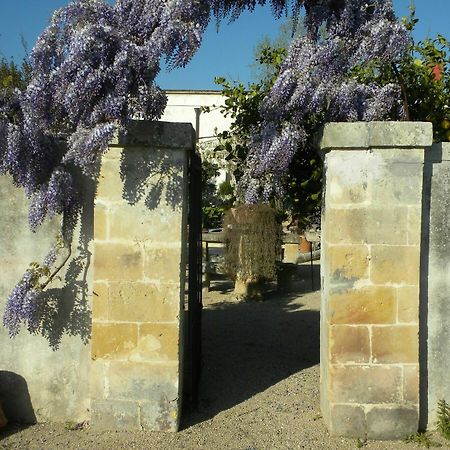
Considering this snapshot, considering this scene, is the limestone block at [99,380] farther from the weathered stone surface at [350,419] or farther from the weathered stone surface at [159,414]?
the weathered stone surface at [350,419]

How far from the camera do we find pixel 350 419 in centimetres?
365

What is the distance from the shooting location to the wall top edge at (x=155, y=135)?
11.8 feet

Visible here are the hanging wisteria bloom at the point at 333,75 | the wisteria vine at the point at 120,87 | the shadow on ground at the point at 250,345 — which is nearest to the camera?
the wisteria vine at the point at 120,87

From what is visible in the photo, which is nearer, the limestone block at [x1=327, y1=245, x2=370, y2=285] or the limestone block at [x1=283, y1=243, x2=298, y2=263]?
the limestone block at [x1=327, y1=245, x2=370, y2=285]

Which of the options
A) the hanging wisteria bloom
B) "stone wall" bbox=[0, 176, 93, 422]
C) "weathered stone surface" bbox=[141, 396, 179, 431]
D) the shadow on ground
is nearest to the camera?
"weathered stone surface" bbox=[141, 396, 179, 431]

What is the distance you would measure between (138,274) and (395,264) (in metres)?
1.63

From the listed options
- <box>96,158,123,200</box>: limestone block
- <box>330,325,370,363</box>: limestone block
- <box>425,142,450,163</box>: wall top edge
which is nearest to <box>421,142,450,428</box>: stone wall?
<box>425,142,450,163</box>: wall top edge

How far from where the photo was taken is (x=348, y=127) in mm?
3617

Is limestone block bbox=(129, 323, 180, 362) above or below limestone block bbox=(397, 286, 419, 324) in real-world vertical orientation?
below

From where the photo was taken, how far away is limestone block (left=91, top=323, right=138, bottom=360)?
144 inches

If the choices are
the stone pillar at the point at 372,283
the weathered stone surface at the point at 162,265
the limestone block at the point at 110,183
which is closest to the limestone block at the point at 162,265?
the weathered stone surface at the point at 162,265

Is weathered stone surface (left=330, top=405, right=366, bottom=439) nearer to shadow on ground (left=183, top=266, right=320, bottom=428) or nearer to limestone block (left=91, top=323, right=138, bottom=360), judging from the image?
shadow on ground (left=183, top=266, right=320, bottom=428)

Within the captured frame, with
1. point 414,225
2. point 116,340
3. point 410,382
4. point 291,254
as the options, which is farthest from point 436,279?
point 291,254

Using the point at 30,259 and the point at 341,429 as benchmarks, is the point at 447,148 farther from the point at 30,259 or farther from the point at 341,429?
the point at 30,259
